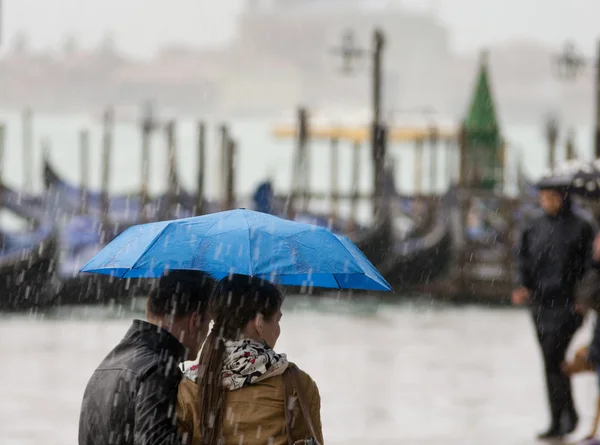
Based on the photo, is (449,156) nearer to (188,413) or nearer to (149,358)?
(149,358)

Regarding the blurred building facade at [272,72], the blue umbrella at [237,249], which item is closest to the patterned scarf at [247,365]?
the blue umbrella at [237,249]

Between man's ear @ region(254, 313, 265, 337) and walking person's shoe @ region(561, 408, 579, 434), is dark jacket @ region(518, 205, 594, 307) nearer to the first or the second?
walking person's shoe @ region(561, 408, 579, 434)

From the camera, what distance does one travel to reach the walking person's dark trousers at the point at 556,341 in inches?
251

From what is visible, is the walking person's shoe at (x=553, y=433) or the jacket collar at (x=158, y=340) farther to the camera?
the walking person's shoe at (x=553, y=433)

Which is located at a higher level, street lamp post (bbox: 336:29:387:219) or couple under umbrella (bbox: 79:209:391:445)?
couple under umbrella (bbox: 79:209:391:445)

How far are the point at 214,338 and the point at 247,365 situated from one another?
10cm

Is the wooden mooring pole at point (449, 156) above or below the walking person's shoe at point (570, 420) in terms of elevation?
below

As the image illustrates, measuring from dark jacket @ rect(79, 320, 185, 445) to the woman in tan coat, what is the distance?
67mm

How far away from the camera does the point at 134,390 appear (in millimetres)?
2715

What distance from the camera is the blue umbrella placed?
286 centimetres

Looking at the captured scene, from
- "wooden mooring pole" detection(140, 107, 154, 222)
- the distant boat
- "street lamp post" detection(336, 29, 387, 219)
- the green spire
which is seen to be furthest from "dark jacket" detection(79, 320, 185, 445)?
the green spire

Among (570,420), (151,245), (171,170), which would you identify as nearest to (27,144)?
(171,170)

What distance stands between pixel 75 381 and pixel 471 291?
30.4 ft

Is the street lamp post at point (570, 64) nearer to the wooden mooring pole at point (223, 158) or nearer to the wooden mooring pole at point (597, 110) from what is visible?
the wooden mooring pole at point (597, 110)
